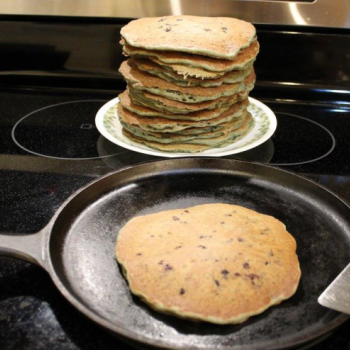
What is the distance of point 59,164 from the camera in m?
1.16

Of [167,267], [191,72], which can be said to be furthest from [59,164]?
[167,267]

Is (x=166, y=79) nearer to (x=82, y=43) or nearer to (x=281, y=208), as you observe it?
(x=281, y=208)

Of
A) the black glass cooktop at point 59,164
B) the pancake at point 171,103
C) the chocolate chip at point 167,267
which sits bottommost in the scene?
the black glass cooktop at point 59,164

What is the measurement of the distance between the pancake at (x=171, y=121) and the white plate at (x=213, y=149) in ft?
0.18

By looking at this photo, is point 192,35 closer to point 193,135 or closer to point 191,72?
point 191,72

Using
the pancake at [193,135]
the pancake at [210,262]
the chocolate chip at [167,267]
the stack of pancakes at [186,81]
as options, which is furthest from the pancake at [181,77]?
the chocolate chip at [167,267]

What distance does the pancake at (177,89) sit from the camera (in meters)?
1.08

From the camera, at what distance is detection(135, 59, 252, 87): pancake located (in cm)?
107

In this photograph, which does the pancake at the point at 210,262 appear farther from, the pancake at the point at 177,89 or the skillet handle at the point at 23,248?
the pancake at the point at 177,89

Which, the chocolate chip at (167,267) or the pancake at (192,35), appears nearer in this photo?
the chocolate chip at (167,267)

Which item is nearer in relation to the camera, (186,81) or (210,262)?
(210,262)

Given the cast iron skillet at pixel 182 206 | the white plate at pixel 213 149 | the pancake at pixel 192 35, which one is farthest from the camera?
the white plate at pixel 213 149

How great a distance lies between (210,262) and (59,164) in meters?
0.60

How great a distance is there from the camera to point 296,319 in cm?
63
